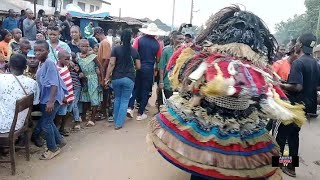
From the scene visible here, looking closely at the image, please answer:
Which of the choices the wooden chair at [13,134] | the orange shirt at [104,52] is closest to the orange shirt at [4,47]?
the orange shirt at [104,52]

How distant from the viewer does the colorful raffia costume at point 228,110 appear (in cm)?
282

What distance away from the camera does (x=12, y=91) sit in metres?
4.30

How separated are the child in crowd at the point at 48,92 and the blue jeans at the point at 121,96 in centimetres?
146

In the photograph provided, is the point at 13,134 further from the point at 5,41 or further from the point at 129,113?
the point at 5,41

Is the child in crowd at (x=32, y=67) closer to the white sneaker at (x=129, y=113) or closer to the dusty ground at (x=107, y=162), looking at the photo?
the dusty ground at (x=107, y=162)

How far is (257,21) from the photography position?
3.16 meters

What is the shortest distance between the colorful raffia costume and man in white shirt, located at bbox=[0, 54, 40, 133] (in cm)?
199

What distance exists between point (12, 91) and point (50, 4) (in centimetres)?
3038

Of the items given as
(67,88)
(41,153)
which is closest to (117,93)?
(67,88)

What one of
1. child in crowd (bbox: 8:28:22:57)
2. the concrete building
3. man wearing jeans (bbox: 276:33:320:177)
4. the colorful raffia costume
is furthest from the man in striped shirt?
the concrete building

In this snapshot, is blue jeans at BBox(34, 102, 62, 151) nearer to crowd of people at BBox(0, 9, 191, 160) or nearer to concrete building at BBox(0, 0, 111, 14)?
crowd of people at BBox(0, 9, 191, 160)

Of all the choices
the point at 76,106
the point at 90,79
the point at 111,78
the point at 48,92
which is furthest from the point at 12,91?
the point at 111,78

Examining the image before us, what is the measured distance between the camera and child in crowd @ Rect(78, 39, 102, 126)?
6.14 meters

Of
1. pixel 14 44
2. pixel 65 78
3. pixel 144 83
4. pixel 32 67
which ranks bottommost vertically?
pixel 144 83
